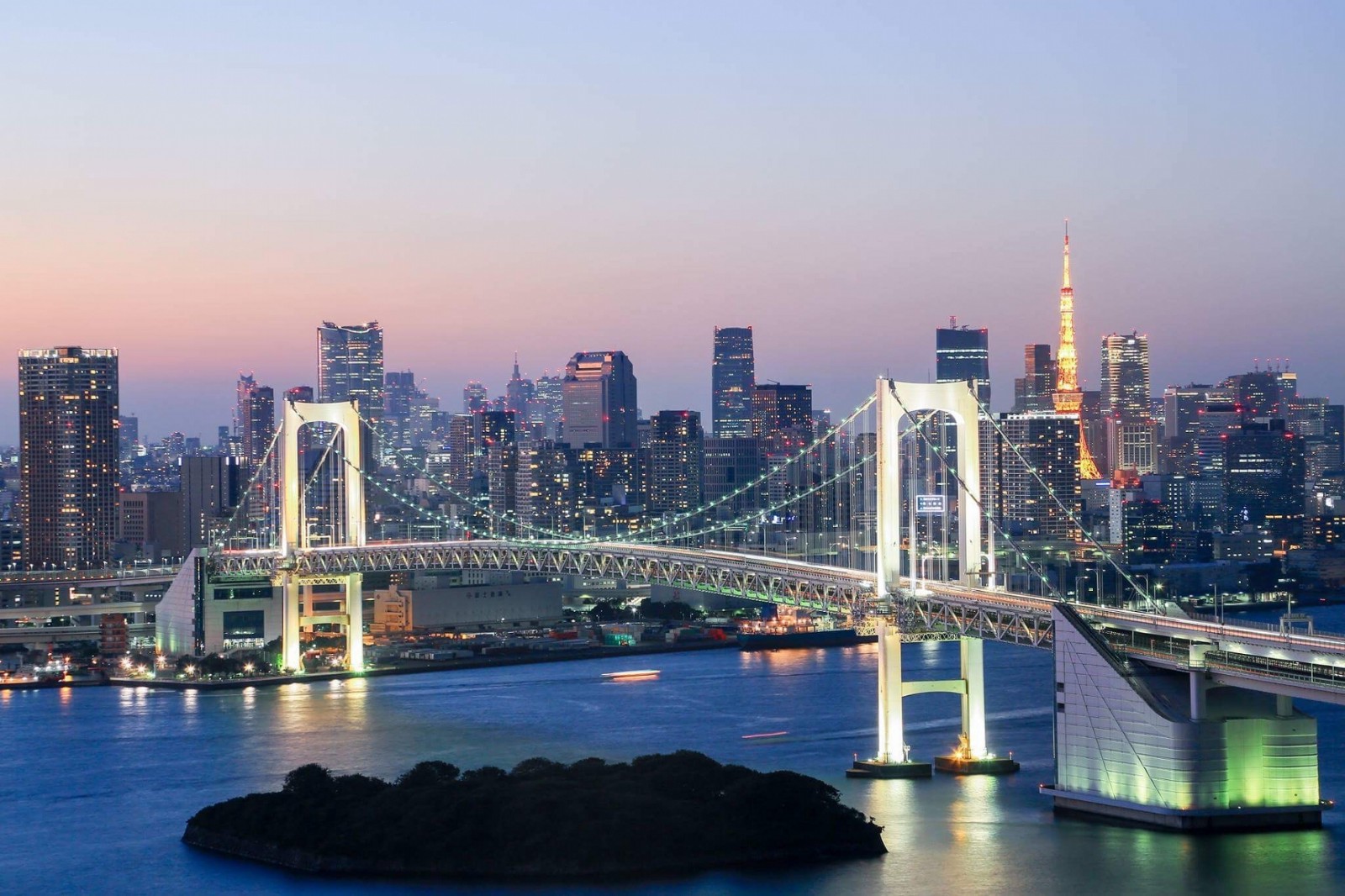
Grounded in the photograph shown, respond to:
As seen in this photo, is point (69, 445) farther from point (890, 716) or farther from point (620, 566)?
point (890, 716)

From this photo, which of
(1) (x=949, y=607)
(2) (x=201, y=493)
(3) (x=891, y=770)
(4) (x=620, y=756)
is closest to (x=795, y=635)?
(4) (x=620, y=756)

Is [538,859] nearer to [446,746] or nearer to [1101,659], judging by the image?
[1101,659]

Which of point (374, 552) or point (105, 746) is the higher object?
point (374, 552)

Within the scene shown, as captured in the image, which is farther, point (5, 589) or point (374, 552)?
point (5, 589)

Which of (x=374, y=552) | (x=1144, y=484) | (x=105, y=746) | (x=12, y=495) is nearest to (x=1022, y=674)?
(x=374, y=552)

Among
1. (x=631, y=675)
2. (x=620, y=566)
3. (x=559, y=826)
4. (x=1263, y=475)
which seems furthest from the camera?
(x=1263, y=475)

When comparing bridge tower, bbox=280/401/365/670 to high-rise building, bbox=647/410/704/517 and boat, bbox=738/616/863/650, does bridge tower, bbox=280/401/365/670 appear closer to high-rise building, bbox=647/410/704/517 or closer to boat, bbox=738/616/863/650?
boat, bbox=738/616/863/650
